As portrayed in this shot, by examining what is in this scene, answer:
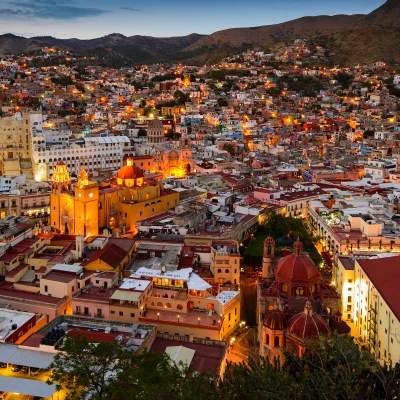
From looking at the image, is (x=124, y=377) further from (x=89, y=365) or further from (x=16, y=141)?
(x=16, y=141)

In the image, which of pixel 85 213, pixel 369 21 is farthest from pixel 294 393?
pixel 369 21

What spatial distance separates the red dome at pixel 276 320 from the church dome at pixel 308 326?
0.41 m

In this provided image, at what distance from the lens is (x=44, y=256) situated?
35188mm

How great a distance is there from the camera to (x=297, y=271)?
2859 centimetres

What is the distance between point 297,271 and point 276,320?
4.32 metres

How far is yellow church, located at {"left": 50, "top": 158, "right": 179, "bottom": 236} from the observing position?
4162 cm

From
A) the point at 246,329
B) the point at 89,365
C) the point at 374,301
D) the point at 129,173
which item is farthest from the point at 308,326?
the point at 129,173

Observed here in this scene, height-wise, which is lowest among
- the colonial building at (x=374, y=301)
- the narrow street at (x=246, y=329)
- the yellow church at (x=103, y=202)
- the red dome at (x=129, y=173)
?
the narrow street at (x=246, y=329)

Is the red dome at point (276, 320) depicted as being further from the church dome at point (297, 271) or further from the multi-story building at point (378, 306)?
the multi-story building at point (378, 306)

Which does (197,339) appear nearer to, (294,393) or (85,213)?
(294,393)

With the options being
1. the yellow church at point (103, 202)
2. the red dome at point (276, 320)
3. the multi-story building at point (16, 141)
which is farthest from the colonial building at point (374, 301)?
the multi-story building at point (16, 141)

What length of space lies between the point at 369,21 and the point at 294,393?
202982 mm

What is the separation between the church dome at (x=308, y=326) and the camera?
77.8 feet

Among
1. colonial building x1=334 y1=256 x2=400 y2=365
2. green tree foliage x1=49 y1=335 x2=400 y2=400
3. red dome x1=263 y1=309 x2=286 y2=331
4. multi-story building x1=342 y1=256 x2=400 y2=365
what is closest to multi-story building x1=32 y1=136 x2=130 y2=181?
colonial building x1=334 y1=256 x2=400 y2=365
